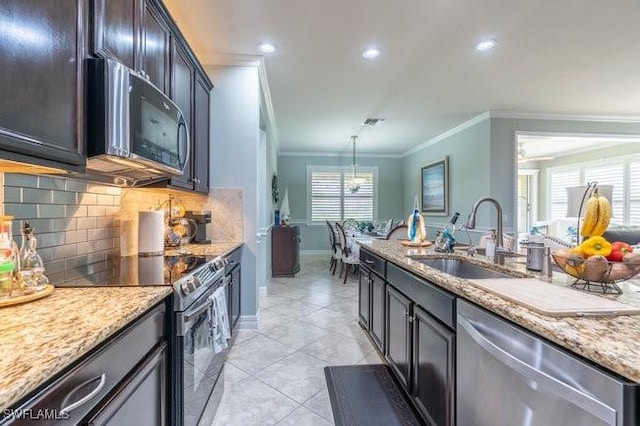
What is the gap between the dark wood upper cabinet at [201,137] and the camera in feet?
8.78

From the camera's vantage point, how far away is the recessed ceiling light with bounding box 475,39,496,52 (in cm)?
287

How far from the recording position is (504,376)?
3.43 ft

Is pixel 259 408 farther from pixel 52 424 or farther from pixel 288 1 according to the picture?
pixel 288 1

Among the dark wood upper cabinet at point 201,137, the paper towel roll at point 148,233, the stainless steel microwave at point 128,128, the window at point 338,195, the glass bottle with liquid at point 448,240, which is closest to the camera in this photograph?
the stainless steel microwave at point 128,128

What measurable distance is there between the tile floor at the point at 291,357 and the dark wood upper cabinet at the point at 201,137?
4.77 ft

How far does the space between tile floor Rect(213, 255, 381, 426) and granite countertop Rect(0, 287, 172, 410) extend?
44.1 inches

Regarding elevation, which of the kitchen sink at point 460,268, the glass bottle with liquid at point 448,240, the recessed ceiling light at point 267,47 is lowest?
the kitchen sink at point 460,268

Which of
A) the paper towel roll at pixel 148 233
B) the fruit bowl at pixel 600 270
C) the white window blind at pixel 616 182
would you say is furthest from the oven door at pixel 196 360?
the white window blind at pixel 616 182

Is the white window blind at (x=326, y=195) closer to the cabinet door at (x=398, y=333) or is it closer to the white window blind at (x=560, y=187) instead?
the white window blind at (x=560, y=187)

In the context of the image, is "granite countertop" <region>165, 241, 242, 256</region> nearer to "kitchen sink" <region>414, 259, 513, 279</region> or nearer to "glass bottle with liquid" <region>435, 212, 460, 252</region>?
"kitchen sink" <region>414, 259, 513, 279</region>

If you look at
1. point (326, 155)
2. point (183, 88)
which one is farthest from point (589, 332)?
point (326, 155)

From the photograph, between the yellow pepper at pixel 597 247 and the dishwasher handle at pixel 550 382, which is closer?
the dishwasher handle at pixel 550 382

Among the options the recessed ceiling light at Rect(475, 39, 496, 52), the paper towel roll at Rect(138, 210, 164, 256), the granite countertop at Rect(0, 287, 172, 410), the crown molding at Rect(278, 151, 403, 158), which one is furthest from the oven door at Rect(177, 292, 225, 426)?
the crown molding at Rect(278, 151, 403, 158)

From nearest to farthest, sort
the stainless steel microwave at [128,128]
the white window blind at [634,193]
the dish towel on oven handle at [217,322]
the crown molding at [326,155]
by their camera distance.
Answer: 1. the stainless steel microwave at [128,128]
2. the dish towel on oven handle at [217,322]
3. the white window blind at [634,193]
4. the crown molding at [326,155]
